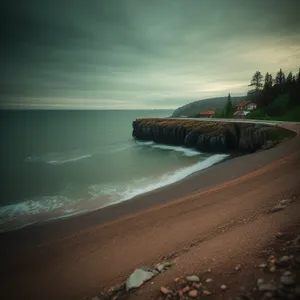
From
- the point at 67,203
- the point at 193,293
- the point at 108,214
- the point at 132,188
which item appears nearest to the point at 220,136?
the point at 132,188

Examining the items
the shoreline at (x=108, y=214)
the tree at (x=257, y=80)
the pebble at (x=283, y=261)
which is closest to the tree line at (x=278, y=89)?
the tree at (x=257, y=80)

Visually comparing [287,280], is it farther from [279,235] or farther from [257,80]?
[257,80]

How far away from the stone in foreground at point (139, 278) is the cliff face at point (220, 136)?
76.1 feet

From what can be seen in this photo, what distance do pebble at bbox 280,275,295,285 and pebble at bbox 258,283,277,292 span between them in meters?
0.18

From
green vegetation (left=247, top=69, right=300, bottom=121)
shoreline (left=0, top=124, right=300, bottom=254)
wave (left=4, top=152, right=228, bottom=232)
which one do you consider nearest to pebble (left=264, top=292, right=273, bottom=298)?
shoreline (left=0, top=124, right=300, bottom=254)

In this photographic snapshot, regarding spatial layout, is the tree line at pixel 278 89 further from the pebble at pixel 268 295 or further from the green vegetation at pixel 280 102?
the pebble at pixel 268 295

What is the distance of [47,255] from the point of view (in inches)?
308

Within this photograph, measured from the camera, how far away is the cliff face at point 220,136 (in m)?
26.9

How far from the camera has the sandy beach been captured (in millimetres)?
5164

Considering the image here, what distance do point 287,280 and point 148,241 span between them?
15.7 ft

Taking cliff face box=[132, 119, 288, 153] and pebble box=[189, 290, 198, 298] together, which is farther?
cliff face box=[132, 119, 288, 153]

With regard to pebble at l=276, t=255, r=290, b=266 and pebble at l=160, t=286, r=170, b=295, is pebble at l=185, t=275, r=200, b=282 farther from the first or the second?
pebble at l=276, t=255, r=290, b=266

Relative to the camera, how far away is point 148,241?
701 cm

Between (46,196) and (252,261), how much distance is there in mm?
17927
